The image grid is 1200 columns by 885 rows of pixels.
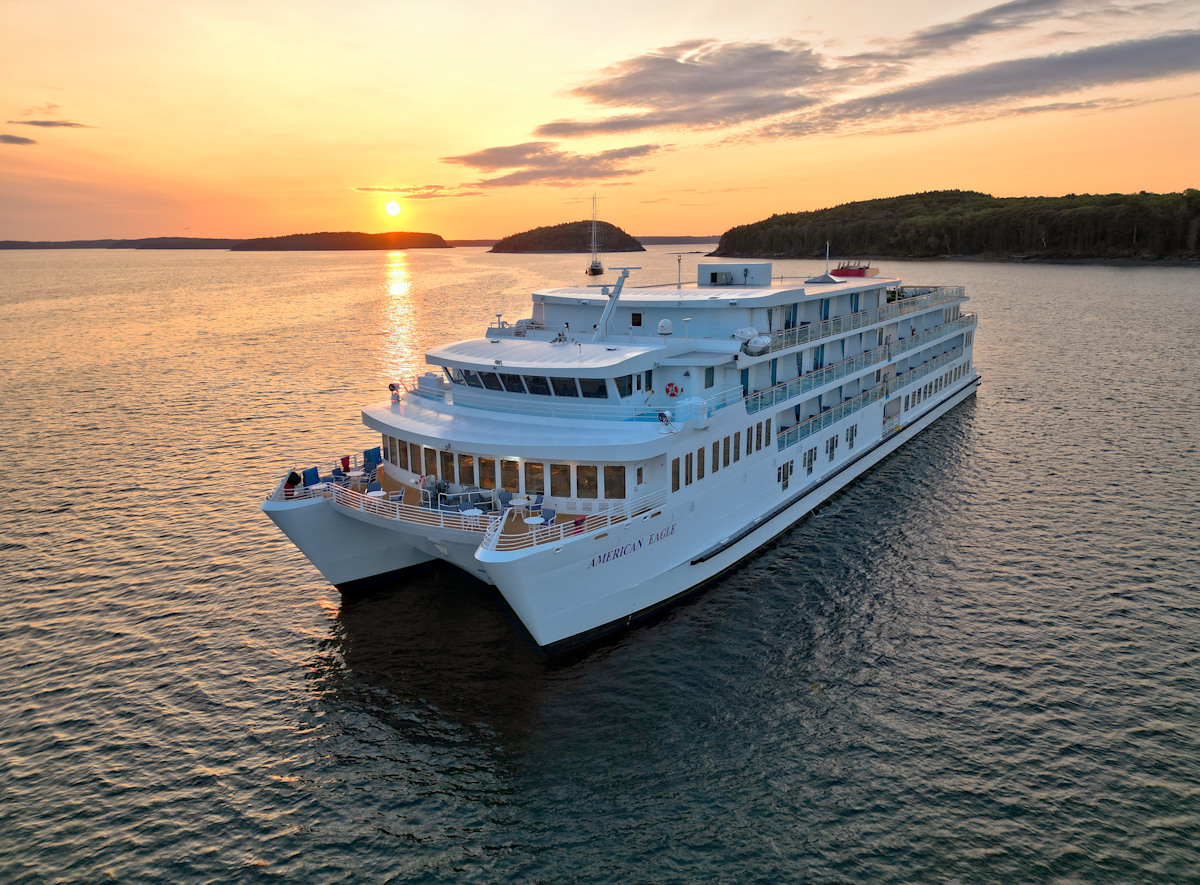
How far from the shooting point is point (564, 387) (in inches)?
1027

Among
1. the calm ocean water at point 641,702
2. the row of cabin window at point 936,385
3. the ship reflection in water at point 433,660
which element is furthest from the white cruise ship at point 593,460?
the row of cabin window at point 936,385

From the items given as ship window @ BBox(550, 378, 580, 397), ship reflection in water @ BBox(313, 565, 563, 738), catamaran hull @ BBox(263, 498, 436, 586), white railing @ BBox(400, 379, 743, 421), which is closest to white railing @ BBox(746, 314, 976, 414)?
white railing @ BBox(400, 379, 743, 421)

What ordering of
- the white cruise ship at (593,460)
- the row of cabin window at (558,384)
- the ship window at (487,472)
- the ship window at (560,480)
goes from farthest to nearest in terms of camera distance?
the row of cabin window at (558,384) → the ship window at (487,472) → the ship window at (560,480) → the white cruise ship at (593,460)

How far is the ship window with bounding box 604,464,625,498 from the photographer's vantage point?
23.7 m

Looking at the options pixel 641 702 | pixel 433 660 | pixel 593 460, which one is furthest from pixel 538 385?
pixel 641 702

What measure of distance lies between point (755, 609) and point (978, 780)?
944 centimetres

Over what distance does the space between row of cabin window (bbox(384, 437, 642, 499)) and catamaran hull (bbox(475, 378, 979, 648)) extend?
1701 mm

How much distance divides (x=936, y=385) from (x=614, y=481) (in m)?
37.6

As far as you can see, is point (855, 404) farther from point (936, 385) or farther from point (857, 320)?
point (936, 385)

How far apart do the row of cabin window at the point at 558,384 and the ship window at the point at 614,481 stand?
3311mm

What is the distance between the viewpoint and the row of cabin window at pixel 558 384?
25.8 m

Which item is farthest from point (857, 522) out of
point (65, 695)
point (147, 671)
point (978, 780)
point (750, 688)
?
point (65, 695)

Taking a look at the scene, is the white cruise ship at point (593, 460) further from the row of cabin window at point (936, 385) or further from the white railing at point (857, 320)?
the row of cabin window at point (936, 385)

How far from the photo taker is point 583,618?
891 inches
